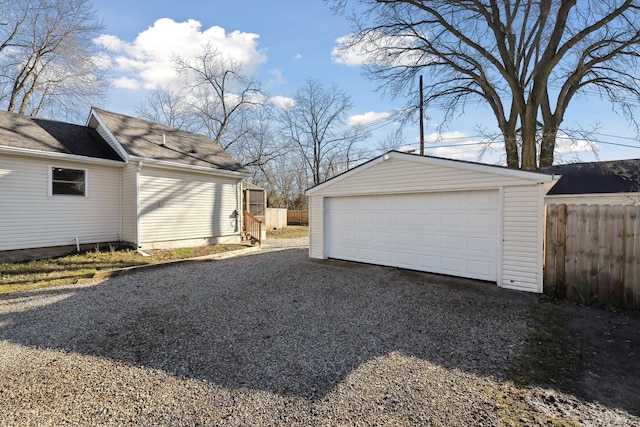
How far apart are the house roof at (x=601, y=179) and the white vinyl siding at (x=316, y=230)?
10447 mm

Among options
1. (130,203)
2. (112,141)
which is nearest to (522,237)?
(130,203)

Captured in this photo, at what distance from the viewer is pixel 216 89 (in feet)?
76.8

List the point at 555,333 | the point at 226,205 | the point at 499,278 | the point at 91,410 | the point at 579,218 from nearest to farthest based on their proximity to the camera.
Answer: the point at 91,410
the point at 555,333
the point at 579,218
the point at 499,278
the point at 226,205

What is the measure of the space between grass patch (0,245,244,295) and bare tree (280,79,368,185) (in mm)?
21647

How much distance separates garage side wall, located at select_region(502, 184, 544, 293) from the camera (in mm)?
5680

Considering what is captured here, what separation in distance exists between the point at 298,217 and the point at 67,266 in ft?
59.7

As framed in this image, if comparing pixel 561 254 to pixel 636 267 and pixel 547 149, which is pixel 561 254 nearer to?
pixel 636 267

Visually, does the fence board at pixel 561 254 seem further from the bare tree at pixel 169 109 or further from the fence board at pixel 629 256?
the bare tree at pixel 169 109

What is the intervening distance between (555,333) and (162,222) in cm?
1099

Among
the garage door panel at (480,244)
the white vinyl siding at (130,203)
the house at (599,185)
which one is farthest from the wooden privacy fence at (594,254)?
the white vinyl siding at (130,203)

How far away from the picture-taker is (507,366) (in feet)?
10.9

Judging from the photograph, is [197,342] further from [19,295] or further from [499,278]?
[499,278]

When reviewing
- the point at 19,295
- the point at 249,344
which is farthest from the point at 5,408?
the point at 19,295

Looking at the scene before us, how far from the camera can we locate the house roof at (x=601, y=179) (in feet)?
38.1
